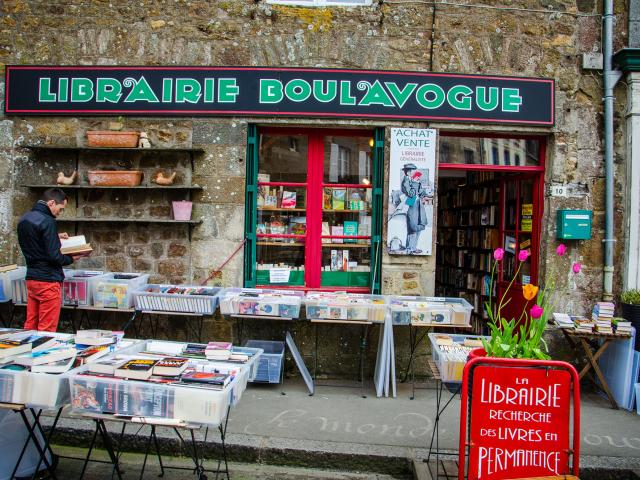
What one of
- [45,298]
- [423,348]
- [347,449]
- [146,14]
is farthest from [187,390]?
A: [146,14]

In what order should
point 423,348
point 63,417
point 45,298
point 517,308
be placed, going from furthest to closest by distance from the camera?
point 517,308 → point 423,348 → point 45,298 → point 63,417

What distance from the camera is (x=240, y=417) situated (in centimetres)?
536

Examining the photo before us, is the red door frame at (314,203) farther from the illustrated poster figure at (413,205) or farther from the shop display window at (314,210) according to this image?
the illustrated poster figure at (413,205)

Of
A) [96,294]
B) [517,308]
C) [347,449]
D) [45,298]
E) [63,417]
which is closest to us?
[347,449]

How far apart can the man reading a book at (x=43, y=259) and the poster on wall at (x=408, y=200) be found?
3.76 meters

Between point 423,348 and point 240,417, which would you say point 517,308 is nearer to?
point 423,348

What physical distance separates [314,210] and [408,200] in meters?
1.20

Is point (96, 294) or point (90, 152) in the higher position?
point (90, 152)

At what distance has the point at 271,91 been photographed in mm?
6734

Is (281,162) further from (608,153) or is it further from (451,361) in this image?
(608,153)

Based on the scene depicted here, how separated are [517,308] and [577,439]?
4.41 meters

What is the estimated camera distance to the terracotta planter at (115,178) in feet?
22.1

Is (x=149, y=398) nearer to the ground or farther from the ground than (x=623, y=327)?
nearer to the ground

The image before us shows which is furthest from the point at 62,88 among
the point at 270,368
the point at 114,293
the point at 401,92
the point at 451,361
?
the point at 451,361
